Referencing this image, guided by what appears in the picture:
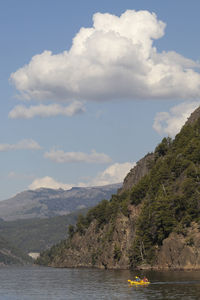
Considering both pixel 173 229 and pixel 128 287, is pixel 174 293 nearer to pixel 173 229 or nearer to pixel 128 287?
pixel 128 287

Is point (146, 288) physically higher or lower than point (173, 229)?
lower

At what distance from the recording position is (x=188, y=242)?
540 feet

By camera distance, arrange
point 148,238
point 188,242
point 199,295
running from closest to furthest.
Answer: point 199,295 → point 188,242 → point 148,238

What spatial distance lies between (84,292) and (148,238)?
7328 cm

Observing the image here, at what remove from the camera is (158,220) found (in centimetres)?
17788

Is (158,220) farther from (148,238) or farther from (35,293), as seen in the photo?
(35,293)

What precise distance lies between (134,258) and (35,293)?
260ft

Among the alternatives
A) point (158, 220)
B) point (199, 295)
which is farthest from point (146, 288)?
point (158, 220)

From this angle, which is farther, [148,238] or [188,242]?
[148,238]

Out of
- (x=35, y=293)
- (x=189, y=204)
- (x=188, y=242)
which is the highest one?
(x=189, y=204)

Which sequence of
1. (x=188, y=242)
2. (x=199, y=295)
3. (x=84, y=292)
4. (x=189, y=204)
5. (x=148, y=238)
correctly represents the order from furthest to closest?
(x=148, y=238)
(x=189, y=204)
(x=188, y=242)
(x=84, y=292)
(x=199, y=295)

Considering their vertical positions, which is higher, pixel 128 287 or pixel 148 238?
pixel 148 238

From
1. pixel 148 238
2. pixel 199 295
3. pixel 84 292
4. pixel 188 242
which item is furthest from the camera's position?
pixel 148 238

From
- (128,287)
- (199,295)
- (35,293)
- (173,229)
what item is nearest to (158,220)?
(173,229)
